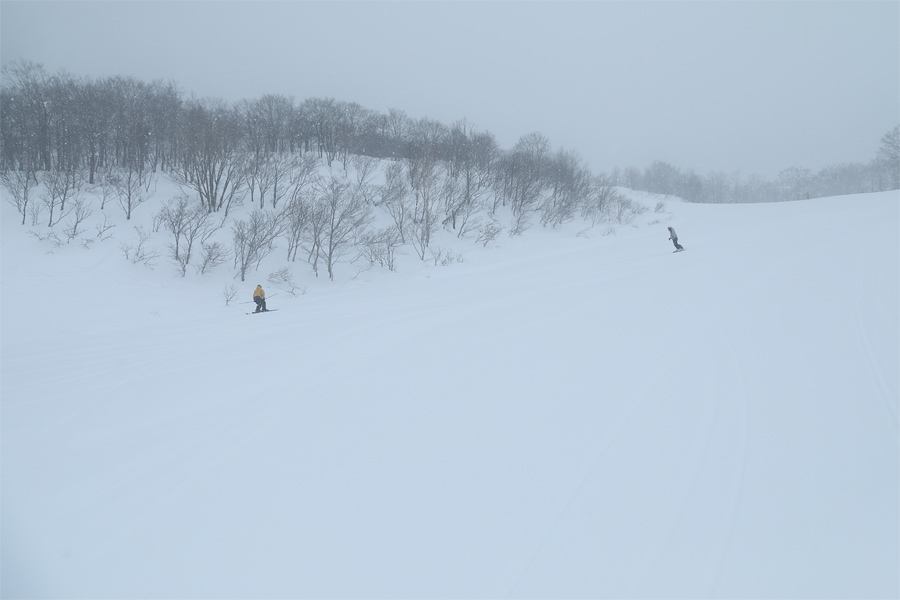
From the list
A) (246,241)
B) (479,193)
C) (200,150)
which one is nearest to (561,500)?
(246,241)

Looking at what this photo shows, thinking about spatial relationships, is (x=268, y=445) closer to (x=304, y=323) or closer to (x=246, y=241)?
(x=304, y=323)

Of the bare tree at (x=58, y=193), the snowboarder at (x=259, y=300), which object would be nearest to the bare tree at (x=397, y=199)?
the snowboarder at (x=259, y=300)

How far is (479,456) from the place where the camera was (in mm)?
5047

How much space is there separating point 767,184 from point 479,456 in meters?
142

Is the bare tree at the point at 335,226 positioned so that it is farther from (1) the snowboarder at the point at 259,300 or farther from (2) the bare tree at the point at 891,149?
(2) the bare tree at the point at 891,149

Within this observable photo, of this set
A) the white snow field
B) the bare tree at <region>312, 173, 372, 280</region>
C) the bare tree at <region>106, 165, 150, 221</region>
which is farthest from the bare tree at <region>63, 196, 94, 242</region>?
the white snow field

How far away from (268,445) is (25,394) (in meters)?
6.36

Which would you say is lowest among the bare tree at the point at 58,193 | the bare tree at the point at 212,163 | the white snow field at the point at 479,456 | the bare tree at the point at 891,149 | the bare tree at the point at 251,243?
the white snow field at the point at 479,456

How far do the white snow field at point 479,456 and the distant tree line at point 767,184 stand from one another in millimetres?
83239

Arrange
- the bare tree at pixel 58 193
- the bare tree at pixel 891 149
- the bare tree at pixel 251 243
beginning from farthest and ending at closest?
the bare tree at pixel 891 149, the bare tree at pixel 251 243, the bare tree at pixel 58 193

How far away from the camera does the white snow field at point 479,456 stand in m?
3.61

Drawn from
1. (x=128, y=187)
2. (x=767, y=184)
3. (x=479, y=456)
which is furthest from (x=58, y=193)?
(x=767, y=184)

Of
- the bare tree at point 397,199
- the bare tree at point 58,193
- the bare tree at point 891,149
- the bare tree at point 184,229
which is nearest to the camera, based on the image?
the bare tree at point 184,229

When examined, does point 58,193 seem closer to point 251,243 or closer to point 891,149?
point 251,243
